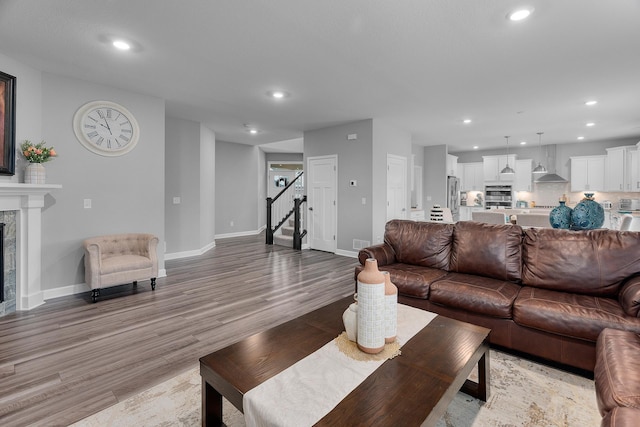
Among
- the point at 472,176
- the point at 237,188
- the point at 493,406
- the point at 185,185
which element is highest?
the point at 472,176

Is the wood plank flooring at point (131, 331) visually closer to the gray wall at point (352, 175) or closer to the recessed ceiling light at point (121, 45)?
the gray wall at point (352, 175)

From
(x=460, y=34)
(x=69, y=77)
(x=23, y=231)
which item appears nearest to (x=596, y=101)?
(x=460, y=34)

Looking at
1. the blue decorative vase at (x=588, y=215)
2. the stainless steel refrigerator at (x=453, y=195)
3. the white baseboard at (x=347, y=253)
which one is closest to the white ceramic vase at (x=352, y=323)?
the blue decorative vase at (x=588, y=215)

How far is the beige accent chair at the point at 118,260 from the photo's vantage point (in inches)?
138

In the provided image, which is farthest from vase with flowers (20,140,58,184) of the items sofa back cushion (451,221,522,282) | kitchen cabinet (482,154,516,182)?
kitchen cabinet (482,154,516,182)

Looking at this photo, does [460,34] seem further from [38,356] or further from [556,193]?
[556,193]

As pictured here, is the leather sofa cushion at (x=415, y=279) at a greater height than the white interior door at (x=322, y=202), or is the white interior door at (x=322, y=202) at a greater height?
the white interior door at (x=322, y=202)

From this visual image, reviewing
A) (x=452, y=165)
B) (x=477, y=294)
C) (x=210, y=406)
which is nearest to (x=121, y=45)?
(x=210, y=406)

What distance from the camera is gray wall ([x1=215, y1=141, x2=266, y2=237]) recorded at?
849cm

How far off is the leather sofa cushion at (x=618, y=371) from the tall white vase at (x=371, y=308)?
920 millimetres

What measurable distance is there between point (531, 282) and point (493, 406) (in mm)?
1314

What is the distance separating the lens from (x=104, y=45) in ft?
9.79

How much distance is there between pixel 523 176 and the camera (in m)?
9.05

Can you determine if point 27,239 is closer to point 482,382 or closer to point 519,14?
point 482,382
